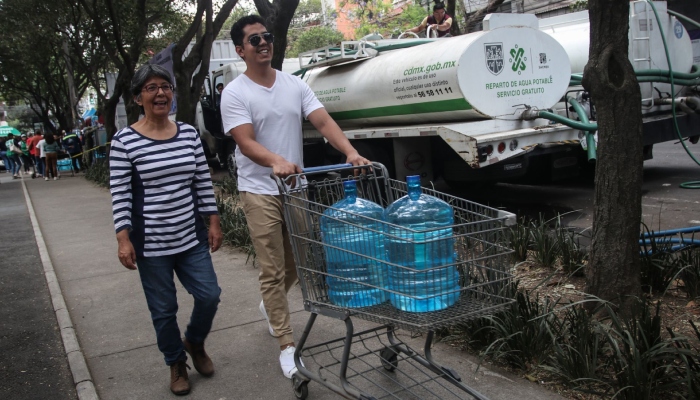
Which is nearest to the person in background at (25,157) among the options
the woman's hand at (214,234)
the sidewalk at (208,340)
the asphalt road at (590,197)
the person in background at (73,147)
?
the person in background at (73,147)

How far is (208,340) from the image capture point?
187 inches

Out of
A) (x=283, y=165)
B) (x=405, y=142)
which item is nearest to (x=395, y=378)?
(x=283, y=165)

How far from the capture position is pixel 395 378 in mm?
3787

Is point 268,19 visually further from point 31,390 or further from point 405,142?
point 31,390

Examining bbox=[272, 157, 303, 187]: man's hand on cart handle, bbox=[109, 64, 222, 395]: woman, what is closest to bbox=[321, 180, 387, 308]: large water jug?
bbox=[272, 157, 303, 187]: man's hand on cart handle

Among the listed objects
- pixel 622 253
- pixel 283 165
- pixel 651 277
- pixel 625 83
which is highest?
pixel 625 83

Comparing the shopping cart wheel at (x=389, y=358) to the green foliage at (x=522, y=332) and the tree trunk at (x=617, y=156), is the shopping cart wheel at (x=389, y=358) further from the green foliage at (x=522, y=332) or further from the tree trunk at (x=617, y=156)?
the tree trunk at (x=617, y=156)

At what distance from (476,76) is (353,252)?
527 centimetres

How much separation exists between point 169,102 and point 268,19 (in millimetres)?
6497

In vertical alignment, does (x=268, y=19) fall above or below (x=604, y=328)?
above

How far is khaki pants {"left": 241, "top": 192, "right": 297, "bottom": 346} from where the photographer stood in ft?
12.9

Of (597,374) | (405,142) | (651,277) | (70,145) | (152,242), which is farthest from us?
(70,145)

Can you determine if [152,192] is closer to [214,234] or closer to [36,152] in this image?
[214,234]

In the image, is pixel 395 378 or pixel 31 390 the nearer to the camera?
→ pixel 395 378
